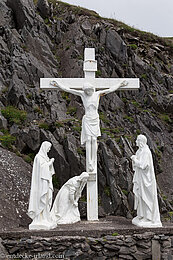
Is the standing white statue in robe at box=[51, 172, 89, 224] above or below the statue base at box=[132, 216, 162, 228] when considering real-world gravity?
above

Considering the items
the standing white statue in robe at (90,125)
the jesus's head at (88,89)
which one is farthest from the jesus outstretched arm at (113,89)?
the jesus's head at (88,89)

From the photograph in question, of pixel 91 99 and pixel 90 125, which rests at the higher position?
pixel 91 99

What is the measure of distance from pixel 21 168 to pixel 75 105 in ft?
25.8

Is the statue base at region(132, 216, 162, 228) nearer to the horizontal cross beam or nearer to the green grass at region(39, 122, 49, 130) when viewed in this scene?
the horizontal cross beam

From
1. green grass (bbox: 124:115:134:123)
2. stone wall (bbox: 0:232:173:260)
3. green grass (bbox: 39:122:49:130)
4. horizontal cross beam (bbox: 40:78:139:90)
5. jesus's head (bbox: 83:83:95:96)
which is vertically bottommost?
stone wall (bbox: 0:232:173:260)

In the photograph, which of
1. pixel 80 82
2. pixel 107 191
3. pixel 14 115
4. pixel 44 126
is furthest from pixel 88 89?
pixel 14 115

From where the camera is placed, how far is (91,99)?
8852 millimetres

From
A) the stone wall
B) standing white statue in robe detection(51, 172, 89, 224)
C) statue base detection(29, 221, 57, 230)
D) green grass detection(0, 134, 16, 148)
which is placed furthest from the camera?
green grass detection(0, 134, 16, 148)

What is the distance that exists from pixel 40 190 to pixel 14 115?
28.3ft

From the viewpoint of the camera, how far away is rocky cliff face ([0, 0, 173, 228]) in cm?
1252

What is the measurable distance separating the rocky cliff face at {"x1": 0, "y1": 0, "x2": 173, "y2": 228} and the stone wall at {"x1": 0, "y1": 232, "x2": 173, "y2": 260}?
4.73 metres

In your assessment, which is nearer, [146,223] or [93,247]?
[93,247]

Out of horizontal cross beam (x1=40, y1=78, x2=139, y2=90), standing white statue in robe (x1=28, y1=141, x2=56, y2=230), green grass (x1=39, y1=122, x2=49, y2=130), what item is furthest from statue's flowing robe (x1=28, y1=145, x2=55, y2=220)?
green grass (x1=39, y1=122, x2=49, y2=130)

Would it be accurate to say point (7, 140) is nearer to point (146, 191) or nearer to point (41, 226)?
point (41, 226)
